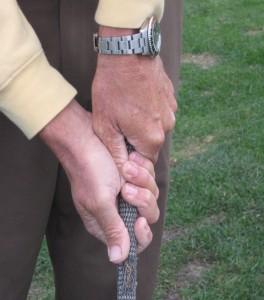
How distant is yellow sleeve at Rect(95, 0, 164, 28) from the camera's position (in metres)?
1.46

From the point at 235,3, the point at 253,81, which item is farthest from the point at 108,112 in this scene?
the point at 235,3

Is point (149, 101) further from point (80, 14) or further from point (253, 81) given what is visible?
point (253, 81)

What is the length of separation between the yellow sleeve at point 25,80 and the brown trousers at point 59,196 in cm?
19

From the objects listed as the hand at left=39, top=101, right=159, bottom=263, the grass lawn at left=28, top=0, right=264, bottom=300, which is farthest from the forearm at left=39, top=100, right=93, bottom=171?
the grass lawn at left=28, top=0, right=264, bottom=300

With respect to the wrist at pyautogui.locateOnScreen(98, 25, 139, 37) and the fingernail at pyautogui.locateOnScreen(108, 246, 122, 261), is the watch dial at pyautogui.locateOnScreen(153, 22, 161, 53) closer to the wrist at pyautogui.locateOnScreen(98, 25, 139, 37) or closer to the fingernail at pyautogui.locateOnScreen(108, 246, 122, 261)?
the wrist at pyautogui.locateOnScreen(98, 25, 139, 37)

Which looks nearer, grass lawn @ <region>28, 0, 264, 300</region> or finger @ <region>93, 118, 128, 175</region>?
finger @ <region>93, 118, 128, 175</region>

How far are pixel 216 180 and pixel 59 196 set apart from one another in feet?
7.08

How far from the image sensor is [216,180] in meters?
3.91

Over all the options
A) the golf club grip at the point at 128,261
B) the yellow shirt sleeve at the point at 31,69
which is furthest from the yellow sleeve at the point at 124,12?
the golf club grip at the point at 128,261

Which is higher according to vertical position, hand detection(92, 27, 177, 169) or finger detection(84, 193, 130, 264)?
hand detection(92, 27, 177, 169)

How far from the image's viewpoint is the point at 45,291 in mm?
3150

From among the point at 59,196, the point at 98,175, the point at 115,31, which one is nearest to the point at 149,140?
the point at 98,175

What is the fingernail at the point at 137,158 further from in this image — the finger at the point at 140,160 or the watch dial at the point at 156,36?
the watch dial at the point at 156,36

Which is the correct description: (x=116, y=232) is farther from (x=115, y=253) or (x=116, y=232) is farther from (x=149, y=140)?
(x=149, y=140)
